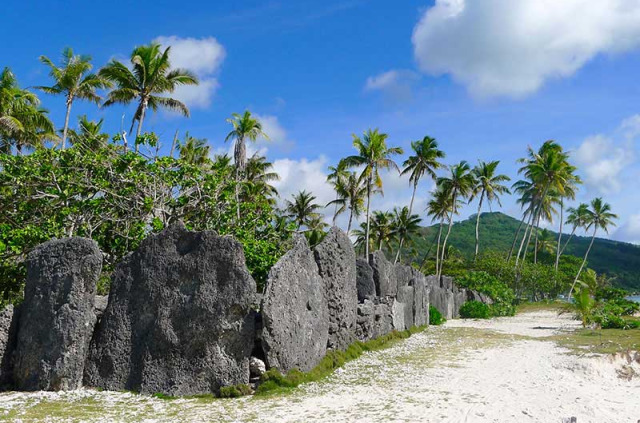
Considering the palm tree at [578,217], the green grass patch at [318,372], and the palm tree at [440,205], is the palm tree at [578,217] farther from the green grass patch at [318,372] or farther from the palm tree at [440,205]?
the green grass patch at [318,372]

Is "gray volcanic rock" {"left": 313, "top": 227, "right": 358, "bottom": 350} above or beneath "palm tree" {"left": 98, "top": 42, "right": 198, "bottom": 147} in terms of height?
beneath

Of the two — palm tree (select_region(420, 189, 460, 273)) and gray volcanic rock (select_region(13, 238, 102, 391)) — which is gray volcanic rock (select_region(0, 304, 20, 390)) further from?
palm tree (select_region(420, 189, 460, 273))

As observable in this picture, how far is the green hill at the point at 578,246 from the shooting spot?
94.8 metres

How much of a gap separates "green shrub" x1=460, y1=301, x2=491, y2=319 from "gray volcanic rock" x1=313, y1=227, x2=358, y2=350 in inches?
719

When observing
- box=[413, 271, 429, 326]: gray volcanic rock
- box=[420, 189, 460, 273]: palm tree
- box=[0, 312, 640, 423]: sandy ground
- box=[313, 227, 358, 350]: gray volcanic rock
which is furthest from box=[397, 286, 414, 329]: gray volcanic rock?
box=[420, 189, 460, 273]: palm tree

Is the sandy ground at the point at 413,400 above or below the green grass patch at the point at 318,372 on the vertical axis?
below

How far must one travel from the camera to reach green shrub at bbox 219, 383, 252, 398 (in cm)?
794

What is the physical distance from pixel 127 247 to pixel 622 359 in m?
11.7

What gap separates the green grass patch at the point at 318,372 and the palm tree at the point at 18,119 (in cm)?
1639

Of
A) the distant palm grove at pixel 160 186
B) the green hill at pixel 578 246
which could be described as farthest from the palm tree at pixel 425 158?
the green hill at pixel 578 246

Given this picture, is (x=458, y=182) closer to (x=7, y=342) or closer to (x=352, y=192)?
(x=352, y=192)

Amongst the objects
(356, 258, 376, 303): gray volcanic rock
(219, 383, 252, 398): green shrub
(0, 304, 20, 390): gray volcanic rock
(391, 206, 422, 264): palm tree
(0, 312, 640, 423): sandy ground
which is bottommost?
(0, 312, 640, 423): sandy ground

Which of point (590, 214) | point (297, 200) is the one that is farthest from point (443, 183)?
point (590, 214)

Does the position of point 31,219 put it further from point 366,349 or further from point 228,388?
point 366,349
